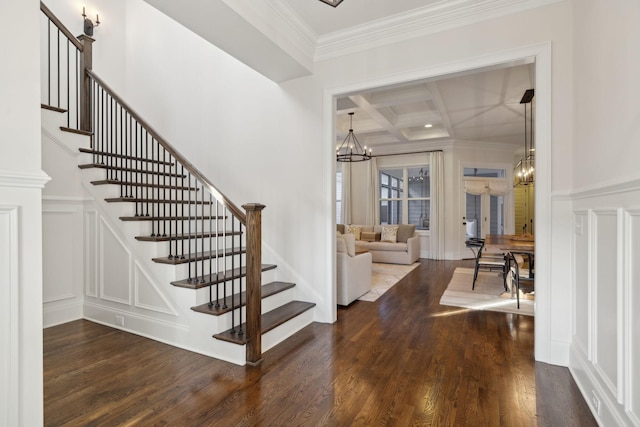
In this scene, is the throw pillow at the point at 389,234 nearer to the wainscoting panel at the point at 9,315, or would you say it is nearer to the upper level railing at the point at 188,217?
the upper level railing at the point at 188,217

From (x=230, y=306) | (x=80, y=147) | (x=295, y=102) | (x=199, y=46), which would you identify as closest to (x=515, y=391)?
(x=230, y=306)

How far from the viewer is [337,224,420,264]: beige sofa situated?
7480mm

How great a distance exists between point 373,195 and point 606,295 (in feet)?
24.5

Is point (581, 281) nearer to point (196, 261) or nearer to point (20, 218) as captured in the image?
point (196, 261)

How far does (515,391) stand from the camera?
2.18 m

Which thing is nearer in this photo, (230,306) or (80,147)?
(230,306)

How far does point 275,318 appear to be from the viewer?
10.1 ft

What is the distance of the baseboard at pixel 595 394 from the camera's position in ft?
5.26

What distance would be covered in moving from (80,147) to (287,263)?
2.63m

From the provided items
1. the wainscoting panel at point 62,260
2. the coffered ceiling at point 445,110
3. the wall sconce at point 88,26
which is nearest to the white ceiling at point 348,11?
the coffered ceiling at point 445,110

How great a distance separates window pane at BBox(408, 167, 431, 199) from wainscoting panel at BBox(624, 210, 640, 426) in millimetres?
7311

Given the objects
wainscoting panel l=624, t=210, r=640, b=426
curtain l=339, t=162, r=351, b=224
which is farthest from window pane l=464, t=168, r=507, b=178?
wainscoting panel l=624, t=210, r=640, b=426

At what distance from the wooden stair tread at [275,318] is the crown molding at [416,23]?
8.75 feet

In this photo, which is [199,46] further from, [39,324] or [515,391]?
[515,391]
